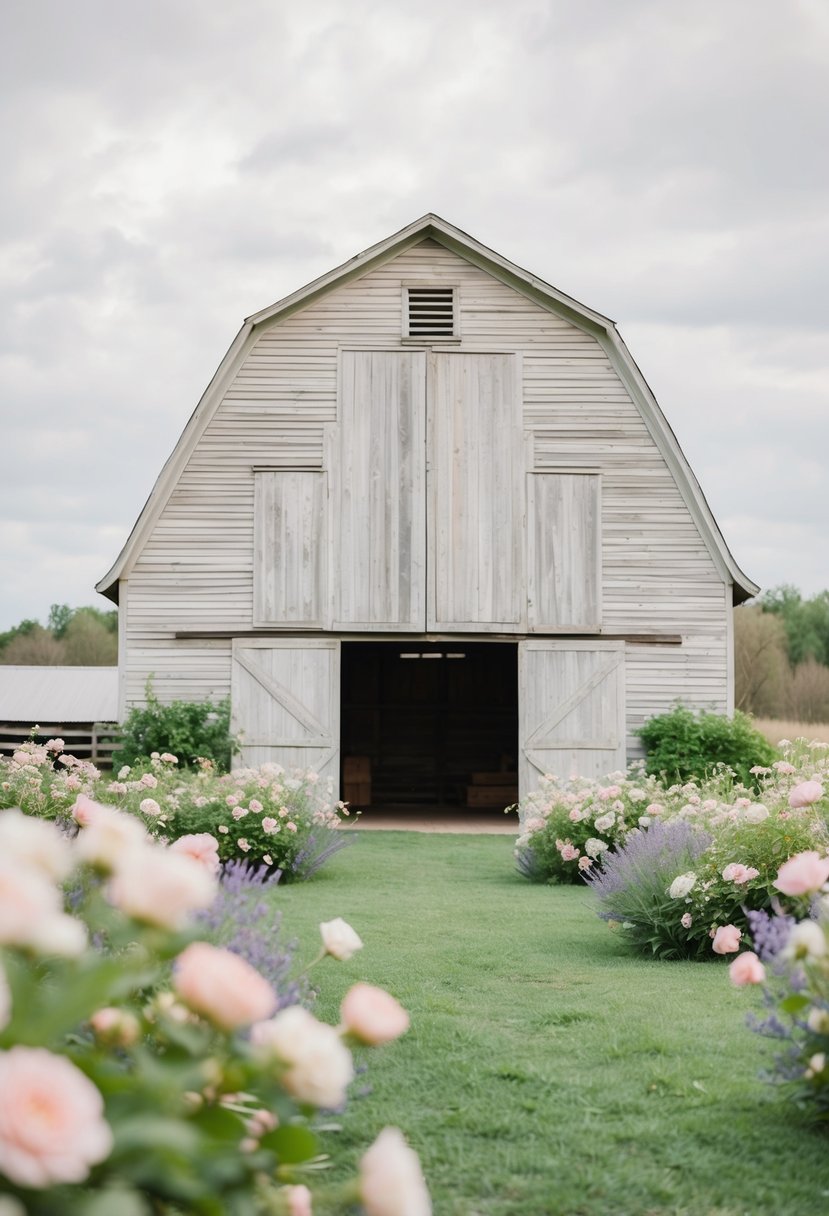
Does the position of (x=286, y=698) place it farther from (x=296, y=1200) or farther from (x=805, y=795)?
(x=296, y=1200)

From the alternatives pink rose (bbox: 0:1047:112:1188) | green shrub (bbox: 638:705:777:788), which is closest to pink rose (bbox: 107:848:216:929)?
pink rose (bbox: 0:1047:112:1188)

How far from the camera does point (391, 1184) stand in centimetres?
163

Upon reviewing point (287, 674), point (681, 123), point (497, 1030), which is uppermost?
point (681, 123)

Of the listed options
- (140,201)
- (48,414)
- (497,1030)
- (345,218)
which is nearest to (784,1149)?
(497,1030)

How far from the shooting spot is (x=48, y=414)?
822 inches

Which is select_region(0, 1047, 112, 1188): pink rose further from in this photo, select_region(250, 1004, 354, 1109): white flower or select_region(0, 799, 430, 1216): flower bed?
select_region(250, 1004, 354, 1109): white flower

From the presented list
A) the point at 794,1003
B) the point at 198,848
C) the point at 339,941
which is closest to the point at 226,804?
the point at 198,848

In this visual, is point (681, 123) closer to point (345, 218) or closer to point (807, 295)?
point (807, 295)

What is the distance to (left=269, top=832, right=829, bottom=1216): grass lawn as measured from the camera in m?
3.16

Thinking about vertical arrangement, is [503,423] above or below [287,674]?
above

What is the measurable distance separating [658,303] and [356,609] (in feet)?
18.8

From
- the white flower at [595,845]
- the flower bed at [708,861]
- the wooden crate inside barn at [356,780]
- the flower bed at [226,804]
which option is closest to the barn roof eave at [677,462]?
the flower bed at [226,804]

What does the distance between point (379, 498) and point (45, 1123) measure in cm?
1431

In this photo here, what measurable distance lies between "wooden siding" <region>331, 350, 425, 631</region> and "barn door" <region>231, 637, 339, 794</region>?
66cm
